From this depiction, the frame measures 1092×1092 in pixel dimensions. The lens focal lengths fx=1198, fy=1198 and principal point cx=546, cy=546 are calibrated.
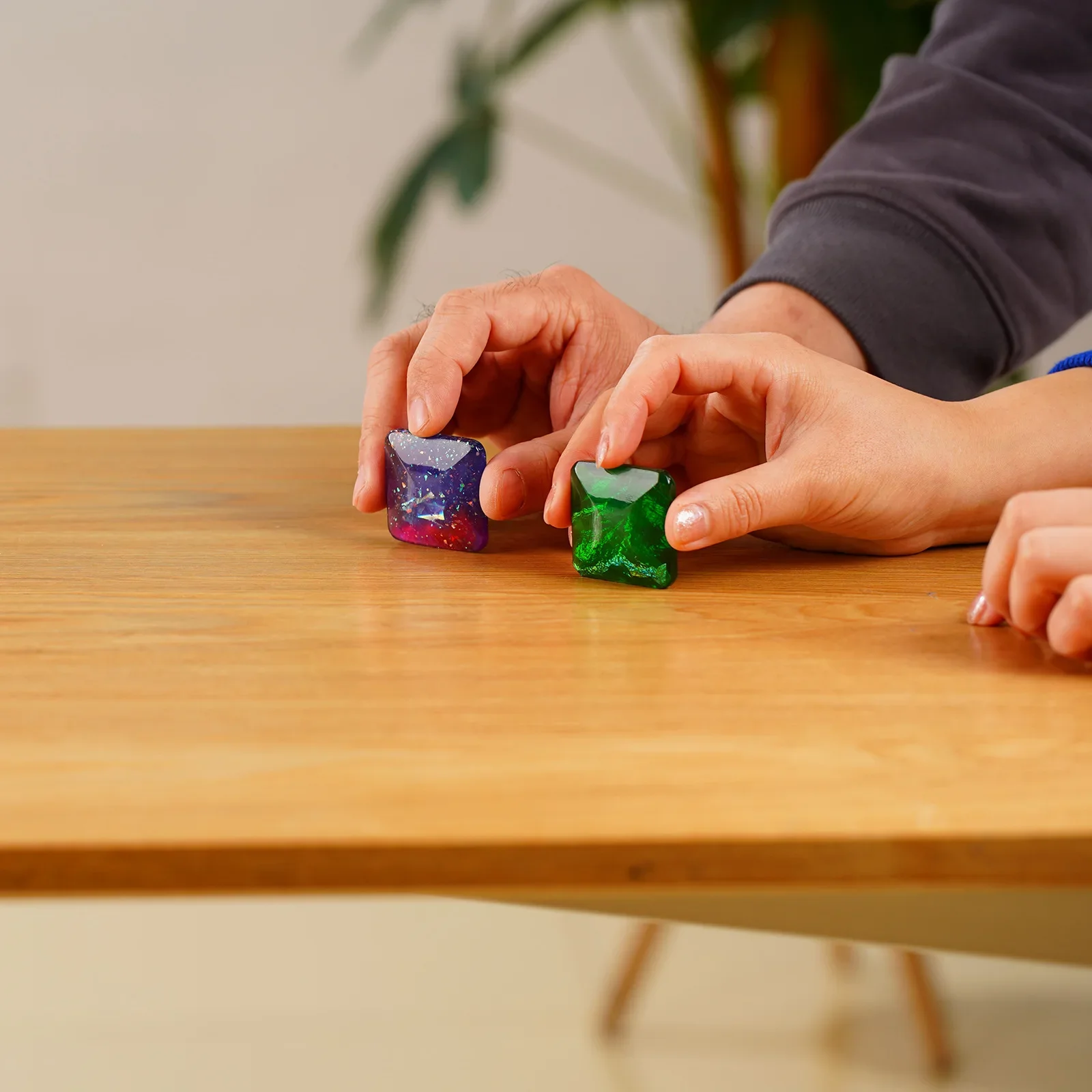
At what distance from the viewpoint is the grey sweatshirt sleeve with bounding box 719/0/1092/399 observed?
33.2 inches

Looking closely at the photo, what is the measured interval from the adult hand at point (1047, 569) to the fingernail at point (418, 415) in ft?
1.12

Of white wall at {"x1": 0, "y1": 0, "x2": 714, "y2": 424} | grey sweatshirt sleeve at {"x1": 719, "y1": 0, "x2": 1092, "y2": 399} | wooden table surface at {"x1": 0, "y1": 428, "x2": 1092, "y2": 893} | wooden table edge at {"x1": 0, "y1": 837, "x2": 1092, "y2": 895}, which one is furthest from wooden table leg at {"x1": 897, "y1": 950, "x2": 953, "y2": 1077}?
white wall at {"x1": 0, "y1": 0, "x2": 714, "y2": 424}

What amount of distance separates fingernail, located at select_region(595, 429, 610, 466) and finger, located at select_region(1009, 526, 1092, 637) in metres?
0.21

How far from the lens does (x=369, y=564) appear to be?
0.65 m

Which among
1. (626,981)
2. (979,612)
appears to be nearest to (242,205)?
(626,981)

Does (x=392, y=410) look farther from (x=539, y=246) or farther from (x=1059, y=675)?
(x=539, y=246)

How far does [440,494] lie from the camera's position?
689 mm

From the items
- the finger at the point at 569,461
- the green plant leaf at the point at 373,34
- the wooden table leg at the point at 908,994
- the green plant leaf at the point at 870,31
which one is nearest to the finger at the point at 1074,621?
the finger at the point at 569,461

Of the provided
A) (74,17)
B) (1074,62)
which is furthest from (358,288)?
(1074,62)

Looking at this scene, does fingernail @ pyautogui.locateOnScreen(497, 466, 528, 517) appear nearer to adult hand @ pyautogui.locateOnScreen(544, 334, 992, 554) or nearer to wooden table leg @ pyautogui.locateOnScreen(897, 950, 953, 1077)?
adult hand @ pyautogui.locateOnScreen(544, 334, 992, 554)

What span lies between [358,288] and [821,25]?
4.79ft

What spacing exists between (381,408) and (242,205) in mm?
2376

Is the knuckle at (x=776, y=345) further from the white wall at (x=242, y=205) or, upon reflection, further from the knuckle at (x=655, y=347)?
the white wall at (x=242, y=205)

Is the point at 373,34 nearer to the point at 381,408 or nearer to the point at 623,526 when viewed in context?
the point at 381,408
